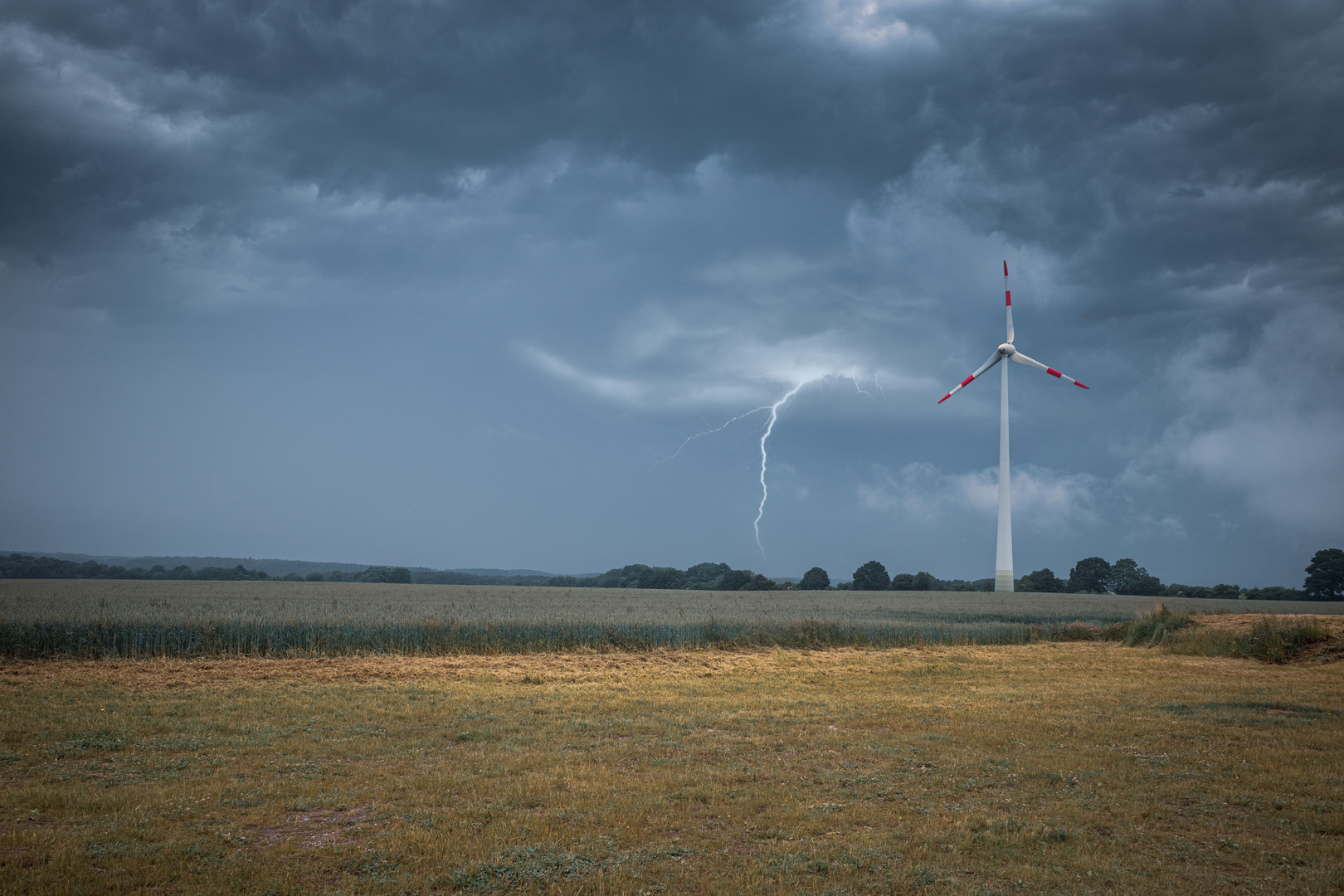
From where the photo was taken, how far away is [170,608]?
89.0 ft

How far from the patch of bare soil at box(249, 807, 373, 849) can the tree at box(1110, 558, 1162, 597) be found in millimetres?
116699

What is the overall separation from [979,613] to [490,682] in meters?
35.5

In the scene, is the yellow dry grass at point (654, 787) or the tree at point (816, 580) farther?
the tree at point (816, 580)

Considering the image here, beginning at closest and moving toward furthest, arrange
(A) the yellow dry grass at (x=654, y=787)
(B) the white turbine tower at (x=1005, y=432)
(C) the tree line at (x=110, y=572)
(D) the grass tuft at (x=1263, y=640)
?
(A) the yellow dry grass at (x=654, y=787)
(D) the grass tuft at (x=1263, y=640)
(B) the white turbine tower at (x=1005, y=432)
(C) the tree line at (x=110, y=572)

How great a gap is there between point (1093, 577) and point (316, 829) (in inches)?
4769

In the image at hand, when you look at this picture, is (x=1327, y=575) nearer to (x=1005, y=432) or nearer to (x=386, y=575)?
(x=1005, y=432)

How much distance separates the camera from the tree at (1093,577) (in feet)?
350

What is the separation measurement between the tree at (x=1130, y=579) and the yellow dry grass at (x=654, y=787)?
9849 cm

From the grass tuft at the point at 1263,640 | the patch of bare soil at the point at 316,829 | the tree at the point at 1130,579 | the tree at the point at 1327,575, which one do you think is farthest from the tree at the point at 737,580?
the patch of bare soil at the point at 316,829

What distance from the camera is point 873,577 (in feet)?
359

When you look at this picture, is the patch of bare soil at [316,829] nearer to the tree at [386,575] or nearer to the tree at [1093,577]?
the tree at [386,575]

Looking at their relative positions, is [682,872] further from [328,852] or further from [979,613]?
[979,613]

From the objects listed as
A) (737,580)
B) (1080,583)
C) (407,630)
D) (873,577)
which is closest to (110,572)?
(737,580)

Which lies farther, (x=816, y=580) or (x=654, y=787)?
(x=816, y=580)
